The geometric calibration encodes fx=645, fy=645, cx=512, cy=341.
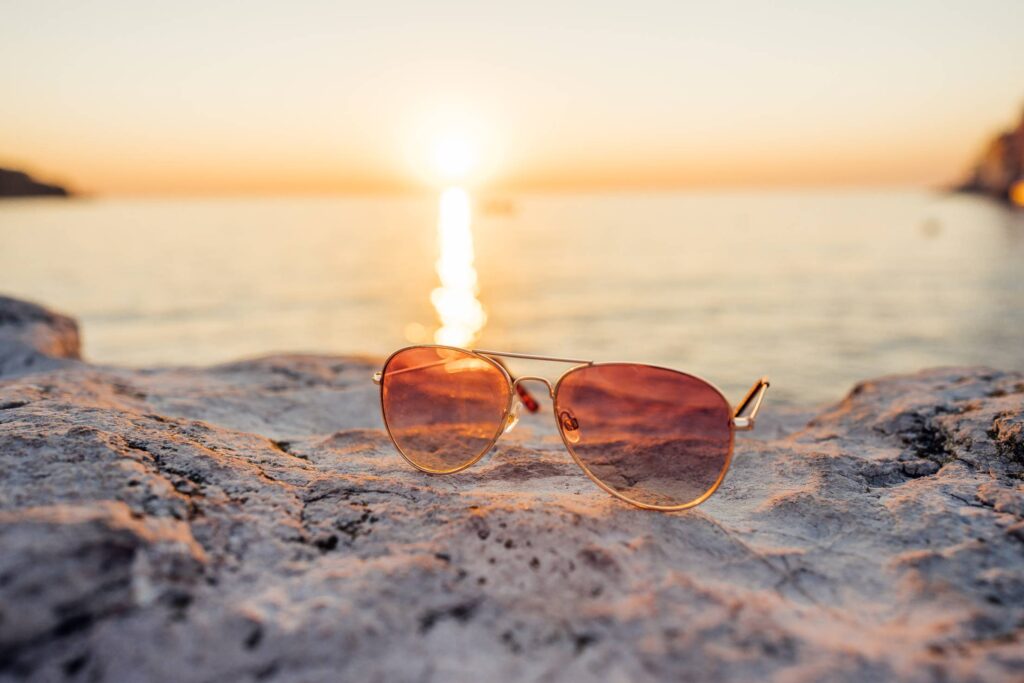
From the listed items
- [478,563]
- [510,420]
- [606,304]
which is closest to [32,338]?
[510,420]

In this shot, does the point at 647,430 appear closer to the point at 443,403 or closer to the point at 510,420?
the point at 510,420

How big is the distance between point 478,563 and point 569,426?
896 mm

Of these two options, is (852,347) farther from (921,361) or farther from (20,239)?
(20,239)

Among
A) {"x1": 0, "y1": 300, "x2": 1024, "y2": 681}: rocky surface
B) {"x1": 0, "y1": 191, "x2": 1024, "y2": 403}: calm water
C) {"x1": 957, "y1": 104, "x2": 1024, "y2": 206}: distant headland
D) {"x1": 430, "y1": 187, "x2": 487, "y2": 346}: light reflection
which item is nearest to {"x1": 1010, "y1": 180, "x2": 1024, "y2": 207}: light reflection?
{"x1": 957, "y1": 104, "x2": 1024, "y2": 206}: distant headland

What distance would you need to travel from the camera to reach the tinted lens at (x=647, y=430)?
1980mm

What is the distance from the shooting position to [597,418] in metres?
2.31

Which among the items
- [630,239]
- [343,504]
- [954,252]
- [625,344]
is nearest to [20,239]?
[630,239]

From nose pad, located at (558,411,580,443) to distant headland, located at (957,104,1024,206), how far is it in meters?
102

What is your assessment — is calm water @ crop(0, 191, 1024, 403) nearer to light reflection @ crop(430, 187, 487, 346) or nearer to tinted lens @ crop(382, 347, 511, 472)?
light reflection @ crop(430, 187, 487, 346)

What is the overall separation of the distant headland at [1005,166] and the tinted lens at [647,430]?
10215 cm

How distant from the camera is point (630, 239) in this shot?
4844 centimetres

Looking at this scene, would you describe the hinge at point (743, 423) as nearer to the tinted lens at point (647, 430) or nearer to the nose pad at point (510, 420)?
the tinted lens at point (647, 430)

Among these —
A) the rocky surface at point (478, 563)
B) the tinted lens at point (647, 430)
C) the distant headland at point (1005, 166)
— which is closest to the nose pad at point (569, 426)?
the tinted lens at point (647, 430)

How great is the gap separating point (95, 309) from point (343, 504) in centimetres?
1850
